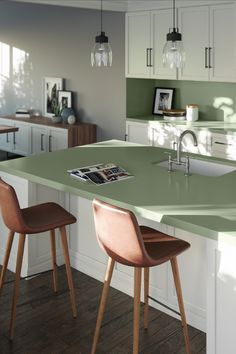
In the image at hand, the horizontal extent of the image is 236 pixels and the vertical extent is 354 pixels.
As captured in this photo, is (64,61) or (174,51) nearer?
(174,51)

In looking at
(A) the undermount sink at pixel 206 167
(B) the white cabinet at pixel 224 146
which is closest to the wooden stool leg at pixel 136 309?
(A) the undermount sink at pixel 206 167

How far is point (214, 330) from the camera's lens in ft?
8.07

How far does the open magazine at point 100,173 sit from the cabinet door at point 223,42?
8.73 feet

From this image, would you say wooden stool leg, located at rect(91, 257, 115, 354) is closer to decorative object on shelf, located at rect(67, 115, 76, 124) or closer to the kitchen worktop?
the kitchen worktop

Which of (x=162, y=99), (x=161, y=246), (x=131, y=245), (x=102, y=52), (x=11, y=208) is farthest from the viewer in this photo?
(x=162, y=99)

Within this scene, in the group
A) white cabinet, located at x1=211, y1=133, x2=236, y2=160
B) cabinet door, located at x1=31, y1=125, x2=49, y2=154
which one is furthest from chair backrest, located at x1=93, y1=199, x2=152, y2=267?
cabinet door, located at x1=31, y1=125, x2=49, y2=154

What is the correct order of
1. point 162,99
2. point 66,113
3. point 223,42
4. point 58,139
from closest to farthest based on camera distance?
point 223,42
point 162,99
point 58,139
point 66,113

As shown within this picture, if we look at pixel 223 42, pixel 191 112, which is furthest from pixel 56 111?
pixel 223 42

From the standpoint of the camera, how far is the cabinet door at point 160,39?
6.04 meters

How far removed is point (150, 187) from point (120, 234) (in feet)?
2.00

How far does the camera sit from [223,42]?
5582 millimetres

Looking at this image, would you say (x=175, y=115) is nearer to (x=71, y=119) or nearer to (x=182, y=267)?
(x=71, y=119)

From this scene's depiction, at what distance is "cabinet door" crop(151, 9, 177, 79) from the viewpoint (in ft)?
19.8

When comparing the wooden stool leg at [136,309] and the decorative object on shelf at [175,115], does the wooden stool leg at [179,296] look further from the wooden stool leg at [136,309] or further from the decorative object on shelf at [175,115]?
the decorative object on shelf at [175,115]
